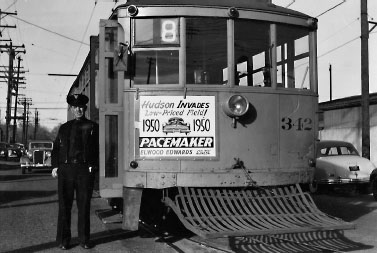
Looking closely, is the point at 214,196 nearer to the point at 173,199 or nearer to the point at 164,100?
the point at 173,199

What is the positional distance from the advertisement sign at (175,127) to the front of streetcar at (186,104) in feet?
0.04

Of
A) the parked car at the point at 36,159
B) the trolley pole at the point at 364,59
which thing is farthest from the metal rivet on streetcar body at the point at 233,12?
the parked car at the point at 36,159

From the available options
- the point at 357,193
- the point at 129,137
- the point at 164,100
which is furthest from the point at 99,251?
the point at 357,193

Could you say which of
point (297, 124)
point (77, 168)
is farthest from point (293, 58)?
point (77, 168)

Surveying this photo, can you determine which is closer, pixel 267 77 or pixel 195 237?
pixel 267 77

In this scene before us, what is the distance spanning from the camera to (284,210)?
5953 mm

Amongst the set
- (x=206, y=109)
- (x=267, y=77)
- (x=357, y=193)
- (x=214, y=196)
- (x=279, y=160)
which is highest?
(x=267, y=77)

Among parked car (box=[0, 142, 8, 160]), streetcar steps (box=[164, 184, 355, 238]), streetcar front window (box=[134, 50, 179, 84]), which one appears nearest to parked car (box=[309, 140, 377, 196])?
streetcar steps (box=[164, 184, 355, 238])

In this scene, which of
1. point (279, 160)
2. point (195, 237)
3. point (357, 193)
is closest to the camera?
point (279, 160)

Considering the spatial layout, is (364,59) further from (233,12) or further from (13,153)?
(13,153)

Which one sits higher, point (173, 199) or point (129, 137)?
point (129, 137)

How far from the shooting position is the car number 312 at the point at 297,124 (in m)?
6.42

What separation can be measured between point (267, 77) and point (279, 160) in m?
1.12

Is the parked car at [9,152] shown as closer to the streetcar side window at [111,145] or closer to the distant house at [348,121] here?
the distant house at [348,121]
